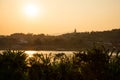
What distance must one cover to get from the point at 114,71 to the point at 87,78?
80.4 inches

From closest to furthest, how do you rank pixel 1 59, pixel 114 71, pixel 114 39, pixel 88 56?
pixel 114 71 → pixel 1 59 → pixel 88 56 → pixel 114 39

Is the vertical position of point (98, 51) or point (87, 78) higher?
point (98, 51)

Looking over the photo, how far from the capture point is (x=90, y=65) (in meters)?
25.6

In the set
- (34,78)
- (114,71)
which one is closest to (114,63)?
(114,71)

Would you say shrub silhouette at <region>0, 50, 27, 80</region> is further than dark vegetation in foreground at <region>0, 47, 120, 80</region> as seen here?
No

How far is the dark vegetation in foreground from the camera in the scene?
2269 cm

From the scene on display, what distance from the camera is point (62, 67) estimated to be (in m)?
24.7

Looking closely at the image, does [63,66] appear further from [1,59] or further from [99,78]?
[1,59]

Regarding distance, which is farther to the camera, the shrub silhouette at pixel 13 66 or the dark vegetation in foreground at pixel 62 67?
the dark vegetation in foreground at pixel 62 67

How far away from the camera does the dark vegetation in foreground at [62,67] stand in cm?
2269

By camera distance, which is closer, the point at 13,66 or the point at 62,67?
the point at 62,67

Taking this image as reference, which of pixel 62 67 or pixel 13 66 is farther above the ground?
pixel 13 66

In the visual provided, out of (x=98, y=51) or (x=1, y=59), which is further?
(x=98, y=51)

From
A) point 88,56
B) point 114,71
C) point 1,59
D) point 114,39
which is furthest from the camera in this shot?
point 114,39
